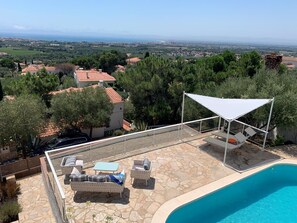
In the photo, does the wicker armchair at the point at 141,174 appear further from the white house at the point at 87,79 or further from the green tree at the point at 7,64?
the green tree at the point at 7,64

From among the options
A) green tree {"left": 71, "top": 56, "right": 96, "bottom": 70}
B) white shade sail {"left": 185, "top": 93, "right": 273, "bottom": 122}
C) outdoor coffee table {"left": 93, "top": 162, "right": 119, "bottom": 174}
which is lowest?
green tree {"left": 71, "top": 56, "right": 96, "bottom": 70}

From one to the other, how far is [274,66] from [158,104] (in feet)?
32.5

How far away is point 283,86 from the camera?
14.6 meters

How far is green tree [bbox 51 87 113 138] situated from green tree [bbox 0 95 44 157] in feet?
10.1

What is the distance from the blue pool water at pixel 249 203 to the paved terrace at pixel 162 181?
67 cm

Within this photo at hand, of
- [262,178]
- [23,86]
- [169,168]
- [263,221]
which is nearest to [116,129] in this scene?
[23,86]

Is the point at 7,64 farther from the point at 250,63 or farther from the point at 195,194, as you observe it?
the point at 195,194

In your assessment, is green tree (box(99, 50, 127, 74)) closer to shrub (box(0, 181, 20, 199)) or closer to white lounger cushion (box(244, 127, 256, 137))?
white lounger cushion (box(244, 127, 256, 137))

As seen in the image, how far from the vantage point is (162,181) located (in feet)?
33.9

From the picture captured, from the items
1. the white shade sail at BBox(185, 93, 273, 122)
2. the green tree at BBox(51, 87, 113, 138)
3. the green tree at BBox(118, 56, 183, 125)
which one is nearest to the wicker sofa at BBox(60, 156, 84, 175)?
the white shade sail at BBox(185, 93, 273, 122)

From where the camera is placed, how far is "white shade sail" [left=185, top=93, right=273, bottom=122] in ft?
37.6

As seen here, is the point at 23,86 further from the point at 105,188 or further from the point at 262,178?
the point at 262,178

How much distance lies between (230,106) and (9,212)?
10.9 m

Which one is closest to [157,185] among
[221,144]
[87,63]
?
[221,144]
